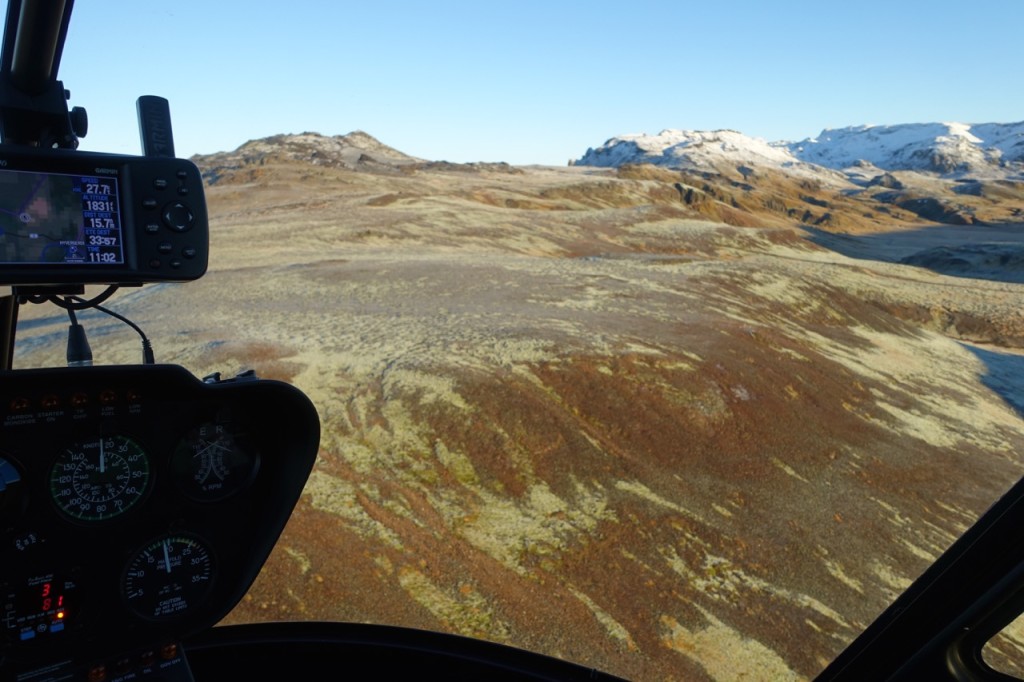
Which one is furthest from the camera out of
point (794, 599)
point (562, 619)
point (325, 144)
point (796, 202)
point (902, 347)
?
point (325, 144)

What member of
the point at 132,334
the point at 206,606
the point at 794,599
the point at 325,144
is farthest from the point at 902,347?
the point at 325,144

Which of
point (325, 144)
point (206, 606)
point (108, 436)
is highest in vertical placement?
point (325, 144)

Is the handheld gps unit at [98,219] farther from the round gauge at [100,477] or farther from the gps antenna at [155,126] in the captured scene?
the round gauge at [100,477]

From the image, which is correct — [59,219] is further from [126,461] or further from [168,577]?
[168,577]

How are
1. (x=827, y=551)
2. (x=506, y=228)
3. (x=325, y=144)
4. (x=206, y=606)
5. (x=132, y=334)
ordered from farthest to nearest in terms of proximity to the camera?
1. (x=325, y=144)
2. (x=506, y=228)
3. (x=132, y=334)
4. (x=827, y=551)
5. (x=206, y=606)

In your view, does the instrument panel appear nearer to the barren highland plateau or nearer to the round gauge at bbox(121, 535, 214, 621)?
the round gauge at bbox(121, 535, 214, 621)

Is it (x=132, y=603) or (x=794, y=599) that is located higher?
(x=132, y=603)

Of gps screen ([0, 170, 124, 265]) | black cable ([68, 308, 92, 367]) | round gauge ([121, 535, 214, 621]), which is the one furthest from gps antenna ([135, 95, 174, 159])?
round gauge ([121, 535, 214, 621])

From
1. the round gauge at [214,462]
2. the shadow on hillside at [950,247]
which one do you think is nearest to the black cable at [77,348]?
the round gauge at [214,462]

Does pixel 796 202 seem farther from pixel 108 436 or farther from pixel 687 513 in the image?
pixel 108 436
